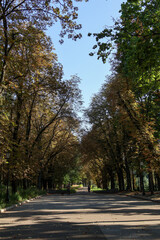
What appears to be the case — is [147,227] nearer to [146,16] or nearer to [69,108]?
[146,16]

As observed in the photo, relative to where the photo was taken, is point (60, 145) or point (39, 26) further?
point (60, 145)

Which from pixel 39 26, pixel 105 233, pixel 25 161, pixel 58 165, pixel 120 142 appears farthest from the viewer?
pixel 58 165

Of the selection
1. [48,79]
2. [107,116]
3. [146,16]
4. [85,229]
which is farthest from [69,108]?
[85,229]

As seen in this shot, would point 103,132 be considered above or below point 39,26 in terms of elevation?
below

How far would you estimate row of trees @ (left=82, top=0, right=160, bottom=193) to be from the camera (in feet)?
34.2

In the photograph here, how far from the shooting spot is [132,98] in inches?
935

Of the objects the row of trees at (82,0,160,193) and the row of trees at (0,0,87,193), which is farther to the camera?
the row of trees at (0,0,87,193)

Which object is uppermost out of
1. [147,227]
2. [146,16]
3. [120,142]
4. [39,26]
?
[39,26]

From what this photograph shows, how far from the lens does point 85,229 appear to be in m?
7.44

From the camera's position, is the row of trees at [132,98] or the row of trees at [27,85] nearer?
the row of trees at [132,98]

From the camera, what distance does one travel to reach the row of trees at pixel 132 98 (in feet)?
34.2

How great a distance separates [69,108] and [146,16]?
20520 mm

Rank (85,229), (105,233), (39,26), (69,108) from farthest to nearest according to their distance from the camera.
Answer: (69,108)
(39,26)
(85,229)
(105,233)

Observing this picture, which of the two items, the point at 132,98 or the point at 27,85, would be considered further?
the point at 132,98
